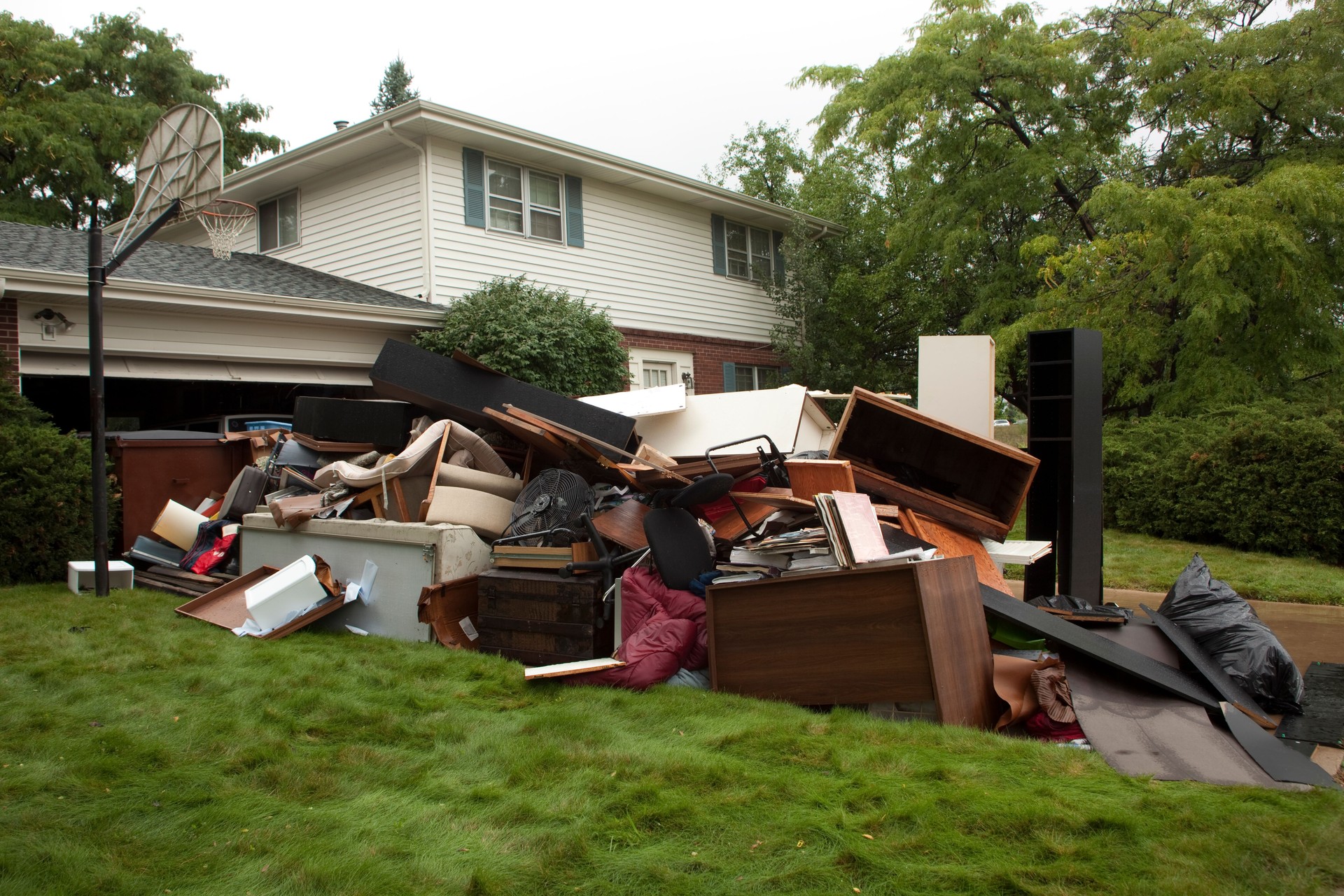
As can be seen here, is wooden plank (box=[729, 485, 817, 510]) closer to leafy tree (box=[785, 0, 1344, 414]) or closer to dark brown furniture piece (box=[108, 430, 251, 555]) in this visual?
dark brown furniture piece (box=[108, 430, 251, 555])

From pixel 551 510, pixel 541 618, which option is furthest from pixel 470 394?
pixel 541 618

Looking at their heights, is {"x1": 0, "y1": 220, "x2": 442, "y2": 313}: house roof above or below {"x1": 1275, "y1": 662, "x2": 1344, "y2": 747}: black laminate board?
above

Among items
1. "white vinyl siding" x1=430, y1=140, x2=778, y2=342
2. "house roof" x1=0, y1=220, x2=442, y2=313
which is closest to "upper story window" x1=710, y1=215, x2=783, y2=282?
"white vinyl siding" x1=430, y1=140, x2=778, y2=342

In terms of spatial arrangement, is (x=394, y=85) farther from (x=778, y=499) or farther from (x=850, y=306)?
(x=778, y=499)

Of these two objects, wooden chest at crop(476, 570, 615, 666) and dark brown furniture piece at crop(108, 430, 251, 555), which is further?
dark brown furniture piece at crop(108, 430, 251, 555)

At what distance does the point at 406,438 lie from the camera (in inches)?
287

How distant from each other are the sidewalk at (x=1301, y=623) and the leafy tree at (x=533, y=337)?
6.35 m

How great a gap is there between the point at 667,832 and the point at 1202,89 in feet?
41.9

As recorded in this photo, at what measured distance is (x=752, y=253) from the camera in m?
16.7

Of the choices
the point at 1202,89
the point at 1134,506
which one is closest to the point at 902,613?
the point at 1134,506

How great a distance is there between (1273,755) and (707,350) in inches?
484

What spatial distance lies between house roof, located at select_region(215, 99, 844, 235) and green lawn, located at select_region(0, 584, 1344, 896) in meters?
8.63

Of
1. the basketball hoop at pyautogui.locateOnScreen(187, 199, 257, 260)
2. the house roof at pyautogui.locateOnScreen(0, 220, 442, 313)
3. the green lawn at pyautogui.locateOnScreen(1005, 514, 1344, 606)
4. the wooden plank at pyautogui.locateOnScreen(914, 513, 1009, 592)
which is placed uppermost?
the basketball hoop at pyautogui.locateOnScreen(187, 199, 257, 260)

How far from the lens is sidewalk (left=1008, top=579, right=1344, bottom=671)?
222 inches
